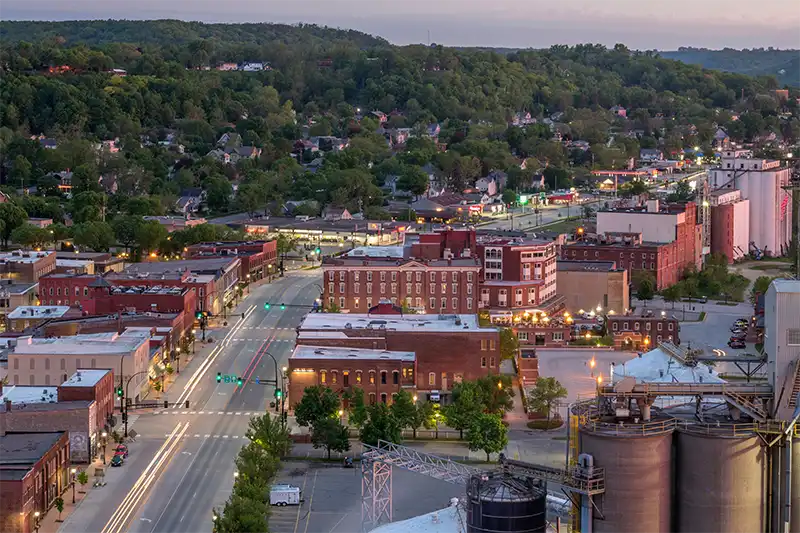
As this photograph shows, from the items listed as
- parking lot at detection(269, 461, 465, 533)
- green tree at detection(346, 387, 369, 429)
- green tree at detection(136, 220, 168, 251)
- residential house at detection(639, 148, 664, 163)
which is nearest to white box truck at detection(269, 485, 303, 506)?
parking lot at detection(269, 461, 465, 533)

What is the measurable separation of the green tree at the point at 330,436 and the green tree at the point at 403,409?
2.42 m

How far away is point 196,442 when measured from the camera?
5075 centimetres

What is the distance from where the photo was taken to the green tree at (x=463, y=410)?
168ft

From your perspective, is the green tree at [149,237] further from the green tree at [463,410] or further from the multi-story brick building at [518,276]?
the green tree at [463,410]

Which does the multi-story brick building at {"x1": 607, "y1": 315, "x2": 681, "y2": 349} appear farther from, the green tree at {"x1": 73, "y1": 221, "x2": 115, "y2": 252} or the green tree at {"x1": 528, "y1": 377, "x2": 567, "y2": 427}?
the green tree at {"x1": 73, "y1": 221, "x2": 115, "y2": 252}

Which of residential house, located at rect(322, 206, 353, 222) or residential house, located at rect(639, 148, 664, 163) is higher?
residential house, located at rect(639, 148, 664, 163)

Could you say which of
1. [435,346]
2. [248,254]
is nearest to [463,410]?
[435,346]

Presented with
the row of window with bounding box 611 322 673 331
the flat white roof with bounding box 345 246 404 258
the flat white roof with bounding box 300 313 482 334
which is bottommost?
the row of window with bounding box 611 322 673 331

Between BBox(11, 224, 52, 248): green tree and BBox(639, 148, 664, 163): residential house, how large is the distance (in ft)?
295

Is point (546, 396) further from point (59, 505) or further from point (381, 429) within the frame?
point (59, 505)

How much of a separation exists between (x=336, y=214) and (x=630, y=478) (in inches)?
3372

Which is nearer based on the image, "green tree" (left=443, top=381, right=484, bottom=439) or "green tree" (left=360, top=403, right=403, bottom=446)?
"green tree" (left=360, top=403, right=403, bottom=446)

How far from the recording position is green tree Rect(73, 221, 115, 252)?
92438 mm

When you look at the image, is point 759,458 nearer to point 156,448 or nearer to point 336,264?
point 156,448
